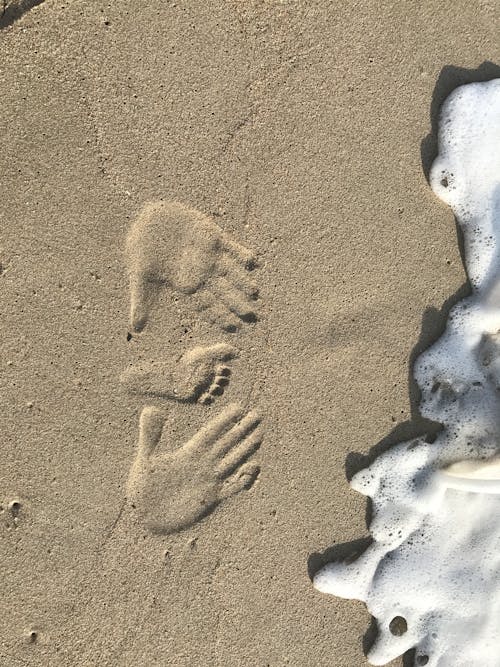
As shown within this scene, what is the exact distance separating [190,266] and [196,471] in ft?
3.58

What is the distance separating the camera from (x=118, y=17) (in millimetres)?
2594

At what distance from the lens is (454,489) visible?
2.91 metres

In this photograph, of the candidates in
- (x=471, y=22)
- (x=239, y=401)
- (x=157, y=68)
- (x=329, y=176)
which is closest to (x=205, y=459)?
(x=239, y=401)

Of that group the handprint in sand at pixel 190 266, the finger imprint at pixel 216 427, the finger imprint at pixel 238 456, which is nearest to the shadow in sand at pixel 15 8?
the handprint in sand at pixel 190 266

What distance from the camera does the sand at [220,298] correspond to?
8.61 ft

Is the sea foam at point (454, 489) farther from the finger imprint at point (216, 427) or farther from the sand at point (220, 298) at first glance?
the finger imprint at point (216, 427)

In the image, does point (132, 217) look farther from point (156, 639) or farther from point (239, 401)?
point (156, 639)

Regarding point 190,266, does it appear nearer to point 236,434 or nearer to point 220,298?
point 220,298

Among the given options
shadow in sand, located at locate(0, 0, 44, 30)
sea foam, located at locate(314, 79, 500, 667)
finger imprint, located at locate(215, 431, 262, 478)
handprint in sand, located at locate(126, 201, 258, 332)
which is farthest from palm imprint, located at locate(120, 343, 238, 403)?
shadow in sand, located at locate(0, 0, 44, 30)

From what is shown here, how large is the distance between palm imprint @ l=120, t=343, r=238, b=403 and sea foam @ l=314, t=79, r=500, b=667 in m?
0.93

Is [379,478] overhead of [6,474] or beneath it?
beneath

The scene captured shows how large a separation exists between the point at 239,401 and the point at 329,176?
1278 mm

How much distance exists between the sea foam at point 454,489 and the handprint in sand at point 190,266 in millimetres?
1073

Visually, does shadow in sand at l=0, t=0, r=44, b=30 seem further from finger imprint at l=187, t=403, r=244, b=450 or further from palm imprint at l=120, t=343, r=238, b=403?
finger imprint at l=187, t=403, r=244, b=450
